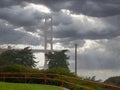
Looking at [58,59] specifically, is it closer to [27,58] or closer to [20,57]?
[27,58]

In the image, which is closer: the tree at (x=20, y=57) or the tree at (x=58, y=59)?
the tree at (x=20, y=57)

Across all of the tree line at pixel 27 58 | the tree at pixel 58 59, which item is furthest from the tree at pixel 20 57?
the tree at pixel 58 59

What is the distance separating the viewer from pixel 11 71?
4906 centimetres

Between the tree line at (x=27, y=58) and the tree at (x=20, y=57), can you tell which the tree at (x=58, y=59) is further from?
the tree at (x=20, y=57)

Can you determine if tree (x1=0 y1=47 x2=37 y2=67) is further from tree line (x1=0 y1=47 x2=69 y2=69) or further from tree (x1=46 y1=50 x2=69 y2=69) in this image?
tree (x1=46 y1=50 x2=69 y2=69)

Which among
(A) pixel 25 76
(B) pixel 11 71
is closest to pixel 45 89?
(A) pixel 25 76

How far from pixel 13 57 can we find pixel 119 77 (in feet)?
145

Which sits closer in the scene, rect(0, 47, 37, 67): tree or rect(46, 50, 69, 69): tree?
rect(0, 47, 37, 67): tree

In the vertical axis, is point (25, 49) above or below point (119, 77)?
above

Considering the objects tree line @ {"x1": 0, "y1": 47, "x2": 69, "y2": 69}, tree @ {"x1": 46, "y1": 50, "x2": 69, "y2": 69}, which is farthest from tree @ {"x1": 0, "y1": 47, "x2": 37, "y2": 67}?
tree @ {"x1": 46, "y1": 50, "x2": 69, "y2": 69}

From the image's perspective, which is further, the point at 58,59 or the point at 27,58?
the point at 58,59

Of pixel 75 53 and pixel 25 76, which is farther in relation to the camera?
pixel 75 53

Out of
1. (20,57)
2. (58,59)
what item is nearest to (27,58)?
(20,57)

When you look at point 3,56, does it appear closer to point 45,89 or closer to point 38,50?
point 38,50
